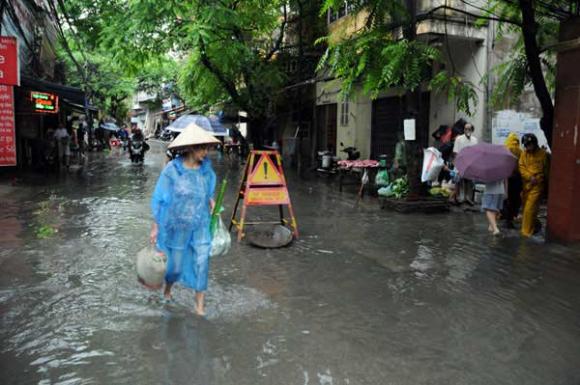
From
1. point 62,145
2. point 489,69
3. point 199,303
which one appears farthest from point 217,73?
point 199,303

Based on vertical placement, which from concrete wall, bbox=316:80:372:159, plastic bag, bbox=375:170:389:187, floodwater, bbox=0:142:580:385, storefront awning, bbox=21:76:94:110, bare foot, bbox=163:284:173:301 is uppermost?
storefront awning, bbox=21:76:94:110

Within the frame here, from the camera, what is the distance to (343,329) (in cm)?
423

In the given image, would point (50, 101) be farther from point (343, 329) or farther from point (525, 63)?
point (343, 329)

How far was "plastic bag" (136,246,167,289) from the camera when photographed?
4.29 meters

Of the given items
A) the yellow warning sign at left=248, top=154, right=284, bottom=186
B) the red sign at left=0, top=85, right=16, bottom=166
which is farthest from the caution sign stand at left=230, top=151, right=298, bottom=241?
the red sign at left=0, top=85, right=16, bottom=166

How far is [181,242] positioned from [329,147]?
15.7m

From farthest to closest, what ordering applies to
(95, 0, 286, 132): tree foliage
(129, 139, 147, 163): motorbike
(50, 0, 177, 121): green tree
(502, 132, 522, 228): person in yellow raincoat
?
1. (129, 139, 147, 163): motorbike
2. (50, 0, 177, 121): green tree
3. (95, 0, 286, 132): tree foliage
4. (502, 132, 522, 228): person in yellow raincoat

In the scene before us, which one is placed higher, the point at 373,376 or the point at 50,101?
the point at 50,101

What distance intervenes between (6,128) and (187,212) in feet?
26.1

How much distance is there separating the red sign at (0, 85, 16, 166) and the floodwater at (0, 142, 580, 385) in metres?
2.78

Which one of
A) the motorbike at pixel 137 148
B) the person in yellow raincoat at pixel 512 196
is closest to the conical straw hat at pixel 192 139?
the person in yellow raincoat at pixel 512 196

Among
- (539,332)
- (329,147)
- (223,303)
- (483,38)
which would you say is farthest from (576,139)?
(329,147)

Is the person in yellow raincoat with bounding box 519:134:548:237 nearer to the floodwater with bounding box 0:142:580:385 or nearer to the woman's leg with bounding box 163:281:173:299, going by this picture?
the floodwater with bounding box 0:142:580:385

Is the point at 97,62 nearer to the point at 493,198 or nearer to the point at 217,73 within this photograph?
the point at 217,73
